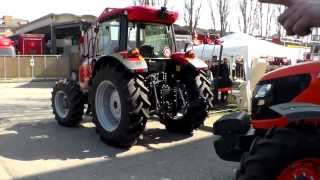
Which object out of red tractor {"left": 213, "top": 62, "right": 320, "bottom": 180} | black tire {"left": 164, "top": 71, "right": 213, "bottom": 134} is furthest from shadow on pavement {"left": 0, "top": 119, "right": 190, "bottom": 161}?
red tractor {"left": 213, "top": 62, "right": 320, "bottom": 180}

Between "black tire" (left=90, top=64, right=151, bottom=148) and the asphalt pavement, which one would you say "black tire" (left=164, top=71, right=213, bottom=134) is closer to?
the asphalt pavement

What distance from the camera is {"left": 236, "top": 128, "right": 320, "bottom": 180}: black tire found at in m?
4.24

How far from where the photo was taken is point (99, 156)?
8.09 meters

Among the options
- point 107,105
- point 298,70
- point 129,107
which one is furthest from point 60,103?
point 298,70

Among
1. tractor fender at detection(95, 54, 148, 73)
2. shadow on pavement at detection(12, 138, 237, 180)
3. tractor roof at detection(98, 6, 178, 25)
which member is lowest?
shadow on pavement at detection(12, 138, 237, 180)

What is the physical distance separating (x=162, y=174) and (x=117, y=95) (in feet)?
7.94

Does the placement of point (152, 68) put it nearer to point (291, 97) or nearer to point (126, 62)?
point (126, 62)

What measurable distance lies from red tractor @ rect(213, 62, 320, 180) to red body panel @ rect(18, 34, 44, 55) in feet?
106

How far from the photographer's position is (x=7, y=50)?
1293 inches

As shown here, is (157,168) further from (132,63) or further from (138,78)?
(132,63)

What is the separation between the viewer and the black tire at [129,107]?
838 centimetres

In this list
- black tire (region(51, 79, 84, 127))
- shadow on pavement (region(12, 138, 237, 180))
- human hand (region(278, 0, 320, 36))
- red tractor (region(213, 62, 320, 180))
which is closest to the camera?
human hand (region(278, 0, 320, 36))

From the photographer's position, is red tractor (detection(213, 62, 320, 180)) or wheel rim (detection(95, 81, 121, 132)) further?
wheel rim (detection(95, 81, 121, 132))

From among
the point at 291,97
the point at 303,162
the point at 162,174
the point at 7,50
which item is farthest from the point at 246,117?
the point at 7,50
